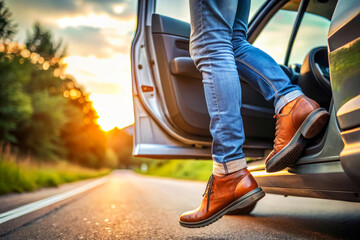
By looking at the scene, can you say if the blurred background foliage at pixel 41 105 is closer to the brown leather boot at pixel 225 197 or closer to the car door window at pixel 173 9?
the car door window at pixel 173 9

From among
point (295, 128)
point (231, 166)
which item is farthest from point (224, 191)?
point (295, 128)

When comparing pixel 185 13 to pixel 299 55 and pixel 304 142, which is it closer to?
pixel 299 55

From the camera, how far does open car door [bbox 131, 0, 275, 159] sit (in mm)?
2504

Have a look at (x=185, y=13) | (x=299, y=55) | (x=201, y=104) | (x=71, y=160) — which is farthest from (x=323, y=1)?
(x=71, y=160)

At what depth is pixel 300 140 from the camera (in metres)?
1.58

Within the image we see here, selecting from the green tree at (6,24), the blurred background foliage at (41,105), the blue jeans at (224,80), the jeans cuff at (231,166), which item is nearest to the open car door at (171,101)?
the blue jeans at (224,80)

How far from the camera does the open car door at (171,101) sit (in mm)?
2504

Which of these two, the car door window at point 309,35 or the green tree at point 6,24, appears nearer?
the car door window at point 309,35

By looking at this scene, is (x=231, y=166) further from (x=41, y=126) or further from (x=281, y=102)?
(x=41, y=126)

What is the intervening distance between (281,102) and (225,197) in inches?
23.4

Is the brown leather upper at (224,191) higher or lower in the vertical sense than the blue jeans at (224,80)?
lower

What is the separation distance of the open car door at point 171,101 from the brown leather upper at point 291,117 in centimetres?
92

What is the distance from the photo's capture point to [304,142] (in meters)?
1.59

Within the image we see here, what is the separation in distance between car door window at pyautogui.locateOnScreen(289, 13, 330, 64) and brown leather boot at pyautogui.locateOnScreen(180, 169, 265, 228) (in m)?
1.67
